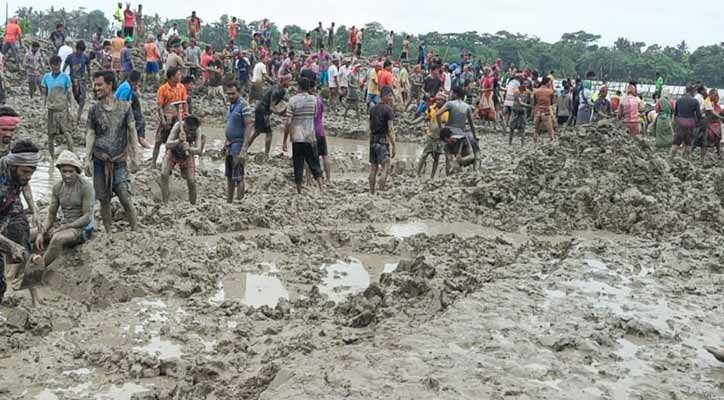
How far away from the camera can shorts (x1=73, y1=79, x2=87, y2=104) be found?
49.0 ft

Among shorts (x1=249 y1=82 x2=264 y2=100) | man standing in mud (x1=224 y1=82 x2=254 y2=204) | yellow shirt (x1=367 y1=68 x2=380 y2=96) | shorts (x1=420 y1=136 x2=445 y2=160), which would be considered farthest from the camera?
shorts (x1=249 y1=82 x2=264 y2=100)

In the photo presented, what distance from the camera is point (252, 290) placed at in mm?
6668

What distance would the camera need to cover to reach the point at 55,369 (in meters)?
4.93

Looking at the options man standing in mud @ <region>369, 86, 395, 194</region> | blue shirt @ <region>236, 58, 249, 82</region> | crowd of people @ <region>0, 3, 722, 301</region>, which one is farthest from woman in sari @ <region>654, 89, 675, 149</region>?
blue shirt @ <region>236, 58, 249, 82</region>

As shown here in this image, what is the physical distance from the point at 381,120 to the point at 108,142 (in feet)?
13.9

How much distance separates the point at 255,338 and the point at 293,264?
201 centimetres

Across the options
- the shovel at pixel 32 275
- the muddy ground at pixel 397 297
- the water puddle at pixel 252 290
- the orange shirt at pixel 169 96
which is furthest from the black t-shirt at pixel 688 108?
the shovel at pixel 32 275

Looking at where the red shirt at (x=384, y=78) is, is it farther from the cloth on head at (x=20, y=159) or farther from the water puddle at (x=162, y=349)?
the water puddle at (x=162, y=349)

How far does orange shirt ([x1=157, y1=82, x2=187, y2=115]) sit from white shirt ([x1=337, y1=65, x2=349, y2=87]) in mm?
11442

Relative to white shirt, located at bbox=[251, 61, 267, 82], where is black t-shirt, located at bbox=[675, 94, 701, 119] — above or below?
below

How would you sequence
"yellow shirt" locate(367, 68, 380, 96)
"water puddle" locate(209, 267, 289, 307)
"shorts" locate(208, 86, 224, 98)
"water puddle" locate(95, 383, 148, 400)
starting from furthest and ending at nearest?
"shorts" locate(208, 86, 224, 98) < "yellow shirt" locate(367, 68, 380, 96) < "water puddle" locate(209, 267, 289, 307) < "water puddle" locate(95, 383, 148, 400)

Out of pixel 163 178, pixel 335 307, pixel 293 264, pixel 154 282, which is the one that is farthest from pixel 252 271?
pixel 163 178

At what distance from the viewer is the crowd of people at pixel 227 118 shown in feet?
22.0

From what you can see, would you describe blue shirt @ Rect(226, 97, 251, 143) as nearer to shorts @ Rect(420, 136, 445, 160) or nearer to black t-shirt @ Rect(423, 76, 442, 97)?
shorts @ Rect(420, 136, 445, 160)
